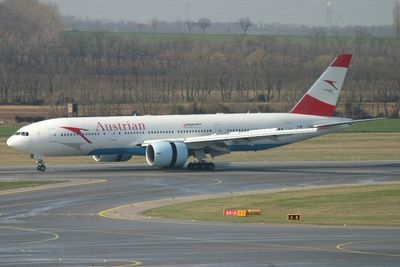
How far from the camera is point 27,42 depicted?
183m

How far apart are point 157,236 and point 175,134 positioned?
110 ft

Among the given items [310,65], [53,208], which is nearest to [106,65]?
[310,65]

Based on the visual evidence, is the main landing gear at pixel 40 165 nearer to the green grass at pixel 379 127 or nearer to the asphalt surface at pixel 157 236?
the asphalt surface at pixel 157 236

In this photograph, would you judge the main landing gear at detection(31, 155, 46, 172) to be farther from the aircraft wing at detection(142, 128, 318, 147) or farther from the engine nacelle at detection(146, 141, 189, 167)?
the engine nacelle at detection(146, 141, 189, 167)

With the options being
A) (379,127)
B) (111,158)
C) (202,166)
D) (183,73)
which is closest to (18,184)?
(111,158)

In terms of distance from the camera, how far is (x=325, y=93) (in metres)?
75.4

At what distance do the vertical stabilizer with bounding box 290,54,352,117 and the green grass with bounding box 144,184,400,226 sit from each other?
2023 centimetres

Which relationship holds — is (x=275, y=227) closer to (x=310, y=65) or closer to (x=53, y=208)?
(x=53, y=208)

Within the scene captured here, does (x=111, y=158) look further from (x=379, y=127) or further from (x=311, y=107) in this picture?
(x=379, y=127)

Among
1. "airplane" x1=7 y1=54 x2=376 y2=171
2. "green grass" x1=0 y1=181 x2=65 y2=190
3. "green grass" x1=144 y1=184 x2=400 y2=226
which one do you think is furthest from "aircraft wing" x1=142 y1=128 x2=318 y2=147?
"green grass" x1=144 y1=184 x2=400 y2=226

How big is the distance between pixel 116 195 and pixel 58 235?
15.2 metres

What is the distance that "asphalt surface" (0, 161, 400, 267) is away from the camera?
105 ft

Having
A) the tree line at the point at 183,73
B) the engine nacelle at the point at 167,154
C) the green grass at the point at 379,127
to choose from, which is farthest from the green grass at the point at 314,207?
the tree line at the point at 183,73

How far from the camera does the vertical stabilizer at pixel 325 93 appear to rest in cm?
7512
